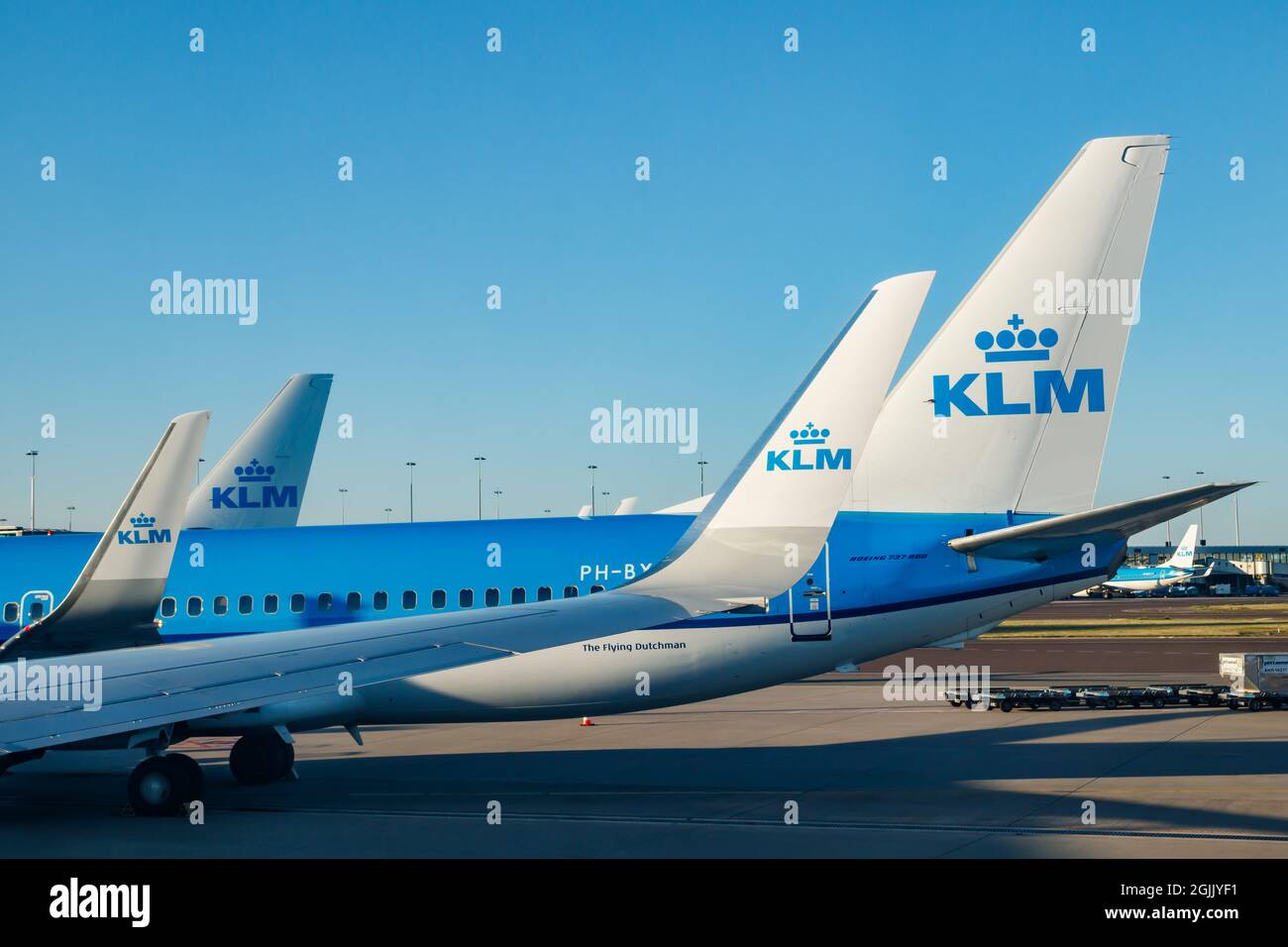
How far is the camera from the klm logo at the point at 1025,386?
70.9ft

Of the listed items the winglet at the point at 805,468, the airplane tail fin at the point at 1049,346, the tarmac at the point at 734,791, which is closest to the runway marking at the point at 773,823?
the tarmac at the point at 734,791

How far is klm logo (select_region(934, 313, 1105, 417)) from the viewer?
21625mm

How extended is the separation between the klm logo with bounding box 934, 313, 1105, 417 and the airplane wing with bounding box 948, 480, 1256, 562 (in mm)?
2263

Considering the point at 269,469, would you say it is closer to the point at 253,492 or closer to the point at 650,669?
the point at 253,492

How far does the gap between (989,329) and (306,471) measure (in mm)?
24651

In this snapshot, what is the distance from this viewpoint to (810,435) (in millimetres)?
19078

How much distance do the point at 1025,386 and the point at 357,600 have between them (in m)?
13.0

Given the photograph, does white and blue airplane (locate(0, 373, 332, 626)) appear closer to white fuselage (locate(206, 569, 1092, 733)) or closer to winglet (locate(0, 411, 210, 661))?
white fuselage (locate(206, 569, 1092, 733))

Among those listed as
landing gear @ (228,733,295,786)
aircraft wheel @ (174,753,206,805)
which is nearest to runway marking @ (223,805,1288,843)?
aircraft wheel @ (174,753,206,805)

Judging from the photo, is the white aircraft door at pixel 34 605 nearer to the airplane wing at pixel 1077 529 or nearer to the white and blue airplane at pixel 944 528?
the white and blue airplane at pixel 944 528

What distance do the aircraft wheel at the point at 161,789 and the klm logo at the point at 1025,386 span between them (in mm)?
14557
